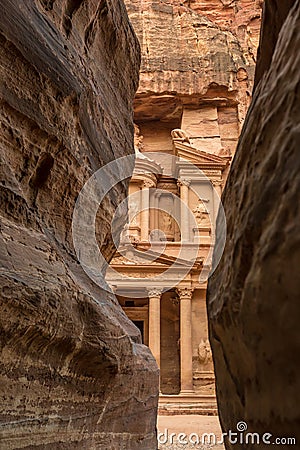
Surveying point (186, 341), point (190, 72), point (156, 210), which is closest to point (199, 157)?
point (156, 210)

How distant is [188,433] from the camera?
10.2m

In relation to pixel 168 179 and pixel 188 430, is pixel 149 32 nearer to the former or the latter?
pixel 168 179

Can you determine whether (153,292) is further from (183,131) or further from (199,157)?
(183,131)

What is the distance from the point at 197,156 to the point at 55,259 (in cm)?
2250

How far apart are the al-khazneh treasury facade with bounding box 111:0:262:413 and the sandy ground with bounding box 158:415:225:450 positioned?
23.5ft

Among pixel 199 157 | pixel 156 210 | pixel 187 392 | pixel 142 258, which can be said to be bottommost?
pixel 187 392

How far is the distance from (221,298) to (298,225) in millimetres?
607

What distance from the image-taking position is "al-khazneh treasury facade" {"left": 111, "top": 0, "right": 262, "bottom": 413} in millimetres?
20844

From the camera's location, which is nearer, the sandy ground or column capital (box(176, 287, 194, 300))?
the sandy ground

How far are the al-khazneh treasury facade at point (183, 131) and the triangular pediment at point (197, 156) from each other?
49 millimetres

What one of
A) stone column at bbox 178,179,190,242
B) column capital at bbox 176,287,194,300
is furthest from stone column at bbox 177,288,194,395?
stone column at bbox 178,179,190,242

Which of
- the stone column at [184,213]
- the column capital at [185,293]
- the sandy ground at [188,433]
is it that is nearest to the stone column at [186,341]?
the column capital at [185,293]

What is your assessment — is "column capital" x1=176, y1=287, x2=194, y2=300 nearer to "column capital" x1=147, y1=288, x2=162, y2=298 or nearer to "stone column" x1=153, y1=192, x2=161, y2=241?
"column capital" x1=147, y1=288, x2=162, y2=298

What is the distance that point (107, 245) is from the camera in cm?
442
